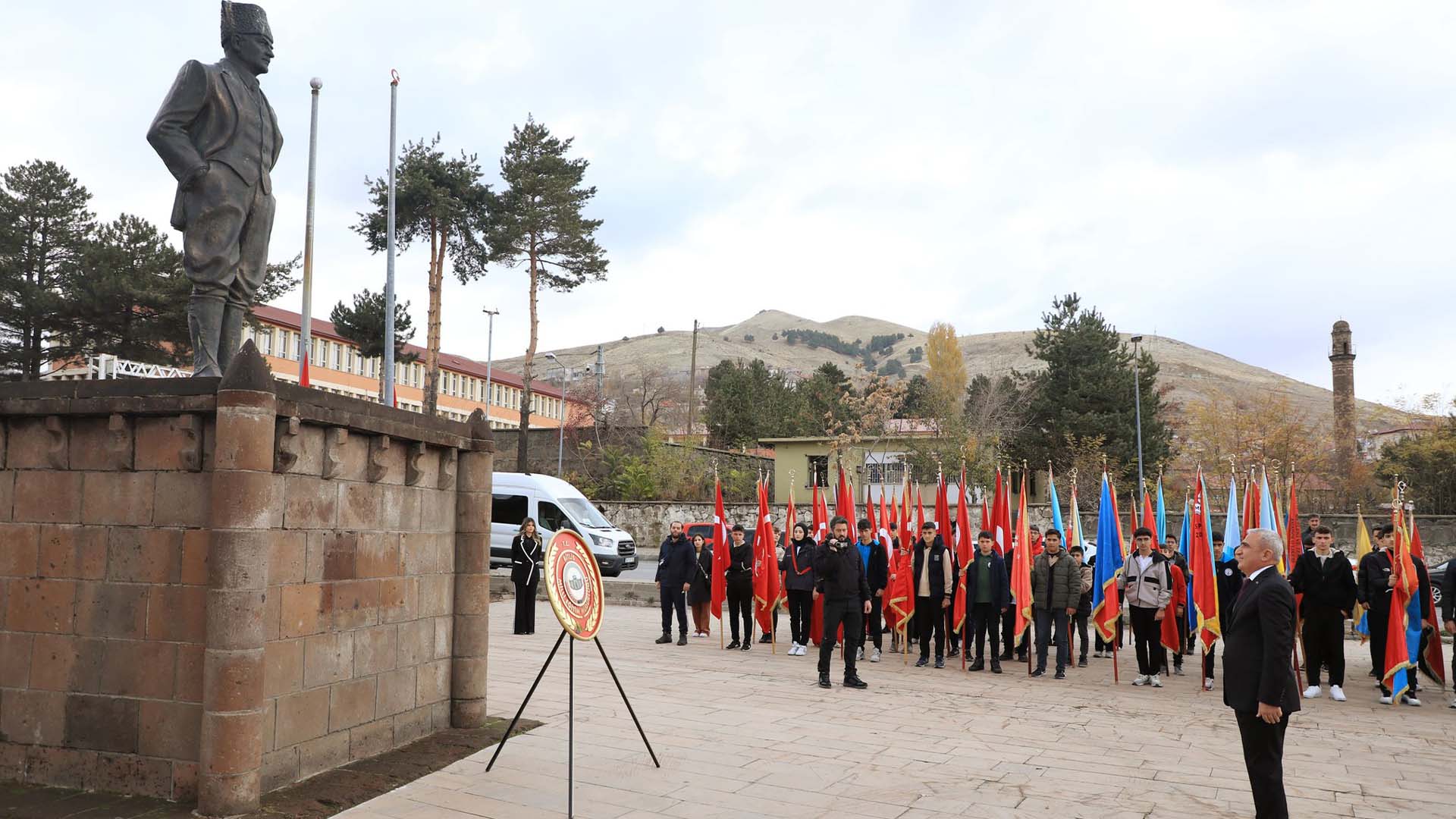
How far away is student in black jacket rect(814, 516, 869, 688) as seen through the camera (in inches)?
451

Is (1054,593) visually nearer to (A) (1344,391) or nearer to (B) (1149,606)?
(B) (1149,606)

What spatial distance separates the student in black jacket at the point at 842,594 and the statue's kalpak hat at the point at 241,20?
765 cm

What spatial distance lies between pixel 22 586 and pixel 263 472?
6.51 feet

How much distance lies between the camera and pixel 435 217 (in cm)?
3581

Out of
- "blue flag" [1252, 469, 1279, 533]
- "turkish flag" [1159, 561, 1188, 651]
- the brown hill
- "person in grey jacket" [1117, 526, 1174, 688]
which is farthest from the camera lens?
the brown hill

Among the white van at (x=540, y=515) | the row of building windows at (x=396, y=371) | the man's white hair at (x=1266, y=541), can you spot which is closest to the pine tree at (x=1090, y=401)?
the row of building windows at (x=396, y=371)

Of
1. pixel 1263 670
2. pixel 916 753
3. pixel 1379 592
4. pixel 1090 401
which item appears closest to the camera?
pixel 1263 670

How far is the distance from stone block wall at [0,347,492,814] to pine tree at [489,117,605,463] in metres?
32.9

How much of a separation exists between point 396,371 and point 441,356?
53.6 feet

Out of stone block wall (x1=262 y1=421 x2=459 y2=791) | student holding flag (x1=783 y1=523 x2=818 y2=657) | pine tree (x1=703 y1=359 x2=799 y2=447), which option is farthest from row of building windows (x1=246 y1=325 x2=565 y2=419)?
stone block wall (x1=262 y1=421 x2=459 y2=791)

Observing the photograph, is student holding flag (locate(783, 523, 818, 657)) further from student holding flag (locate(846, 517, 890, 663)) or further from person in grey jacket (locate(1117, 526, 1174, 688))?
person in grey jacket (locate(1117, 526, 1174, 688))

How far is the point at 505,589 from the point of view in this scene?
74.1ft

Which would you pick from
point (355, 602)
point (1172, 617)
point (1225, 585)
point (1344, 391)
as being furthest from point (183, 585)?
point (1344, 391)

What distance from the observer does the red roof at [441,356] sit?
170 ft
